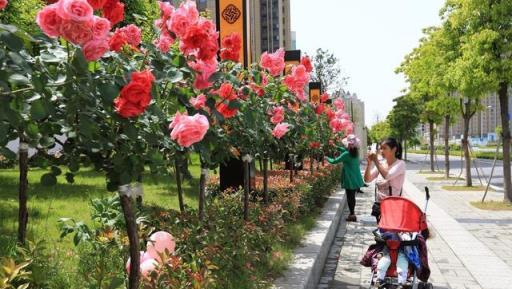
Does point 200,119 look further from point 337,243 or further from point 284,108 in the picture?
point 337,243

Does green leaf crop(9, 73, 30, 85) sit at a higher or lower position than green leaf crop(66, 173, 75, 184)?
higher

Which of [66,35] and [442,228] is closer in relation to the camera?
[66,35]

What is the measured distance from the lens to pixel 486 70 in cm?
1067

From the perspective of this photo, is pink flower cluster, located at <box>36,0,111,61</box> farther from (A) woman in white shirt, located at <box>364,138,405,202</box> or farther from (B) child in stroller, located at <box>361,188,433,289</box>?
(A) woman in white shirt, located at <box>364,138,405,202</box>

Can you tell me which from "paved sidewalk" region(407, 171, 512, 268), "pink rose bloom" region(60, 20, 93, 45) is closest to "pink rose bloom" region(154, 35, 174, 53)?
"pink rose bloom" region(60, 20, 93, 45)

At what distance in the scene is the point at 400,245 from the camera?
4359 millimetres

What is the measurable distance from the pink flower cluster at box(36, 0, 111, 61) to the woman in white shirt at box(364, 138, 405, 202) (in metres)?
3.83

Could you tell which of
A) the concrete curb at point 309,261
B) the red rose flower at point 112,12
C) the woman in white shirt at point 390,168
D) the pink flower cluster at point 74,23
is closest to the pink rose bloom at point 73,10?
the pink flower cluster at point 74,23

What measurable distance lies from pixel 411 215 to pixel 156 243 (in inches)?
89.6

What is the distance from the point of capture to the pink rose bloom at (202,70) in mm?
2572

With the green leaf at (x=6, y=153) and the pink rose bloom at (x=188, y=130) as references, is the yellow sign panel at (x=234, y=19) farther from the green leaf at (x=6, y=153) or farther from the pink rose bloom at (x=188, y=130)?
the green leaf at (x=6, y=153)

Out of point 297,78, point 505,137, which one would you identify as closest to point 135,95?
point 297,78

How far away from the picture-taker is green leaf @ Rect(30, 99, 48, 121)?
1557mm

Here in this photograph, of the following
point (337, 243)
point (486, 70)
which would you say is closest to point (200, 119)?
point (337, 243)
